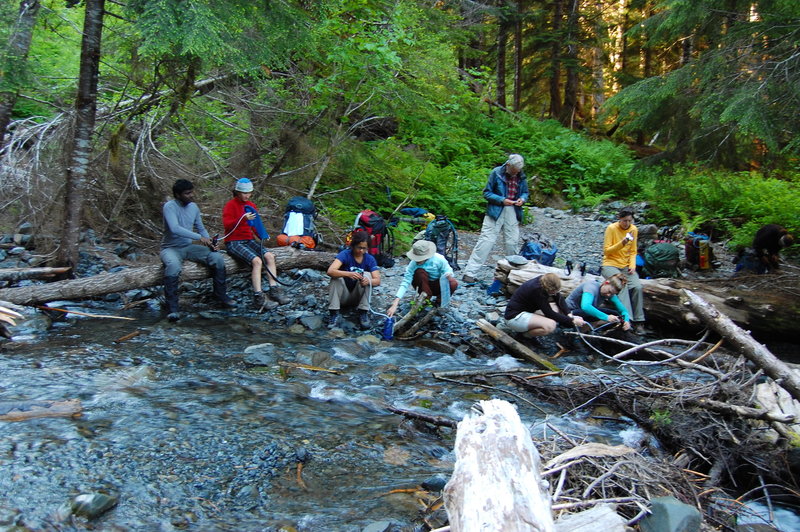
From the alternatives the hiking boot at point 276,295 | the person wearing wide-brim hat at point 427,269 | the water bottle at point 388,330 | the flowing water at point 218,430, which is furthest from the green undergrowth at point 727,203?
the flowing water at point 218,430

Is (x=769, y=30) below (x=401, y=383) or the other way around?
the other way around

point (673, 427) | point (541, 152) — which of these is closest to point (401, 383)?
point (673, 427)

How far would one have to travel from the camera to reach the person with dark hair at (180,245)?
8.16 m

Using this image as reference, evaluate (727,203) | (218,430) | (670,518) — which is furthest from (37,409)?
(727,203)

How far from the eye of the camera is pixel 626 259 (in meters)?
8.66

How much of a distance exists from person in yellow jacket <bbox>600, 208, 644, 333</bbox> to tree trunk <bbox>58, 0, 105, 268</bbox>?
7.99 meters

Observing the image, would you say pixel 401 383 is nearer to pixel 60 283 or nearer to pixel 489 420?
pixel 489 420

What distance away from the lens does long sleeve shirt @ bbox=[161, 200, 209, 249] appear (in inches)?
322

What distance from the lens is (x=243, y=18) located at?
7816 mm

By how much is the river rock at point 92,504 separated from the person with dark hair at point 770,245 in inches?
415

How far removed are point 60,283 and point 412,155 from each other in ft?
32.4

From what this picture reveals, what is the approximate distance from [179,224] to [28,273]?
2.36 meters

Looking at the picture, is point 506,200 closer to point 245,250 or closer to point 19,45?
point 245,250

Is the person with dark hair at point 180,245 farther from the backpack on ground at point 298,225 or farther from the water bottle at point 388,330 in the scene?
the water bottle at point 388,330
